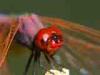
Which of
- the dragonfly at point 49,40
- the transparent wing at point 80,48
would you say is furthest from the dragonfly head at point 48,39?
the transparent wing at point 80,48

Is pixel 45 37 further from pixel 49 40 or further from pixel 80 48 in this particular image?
pixel 80 48

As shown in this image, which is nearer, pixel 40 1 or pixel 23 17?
pixel 23 17

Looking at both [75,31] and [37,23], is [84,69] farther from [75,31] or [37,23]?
[37,23]

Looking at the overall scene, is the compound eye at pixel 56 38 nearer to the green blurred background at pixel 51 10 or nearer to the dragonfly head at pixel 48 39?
the dragonfly head at pixel 48 39

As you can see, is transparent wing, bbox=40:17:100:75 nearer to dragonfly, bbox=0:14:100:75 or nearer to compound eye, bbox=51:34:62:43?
dragonfly, bbox=0:14:100:75

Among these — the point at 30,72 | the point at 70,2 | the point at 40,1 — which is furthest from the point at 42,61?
the point at 70,2

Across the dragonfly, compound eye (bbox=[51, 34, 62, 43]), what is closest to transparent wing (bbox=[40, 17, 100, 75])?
the dragonfly
